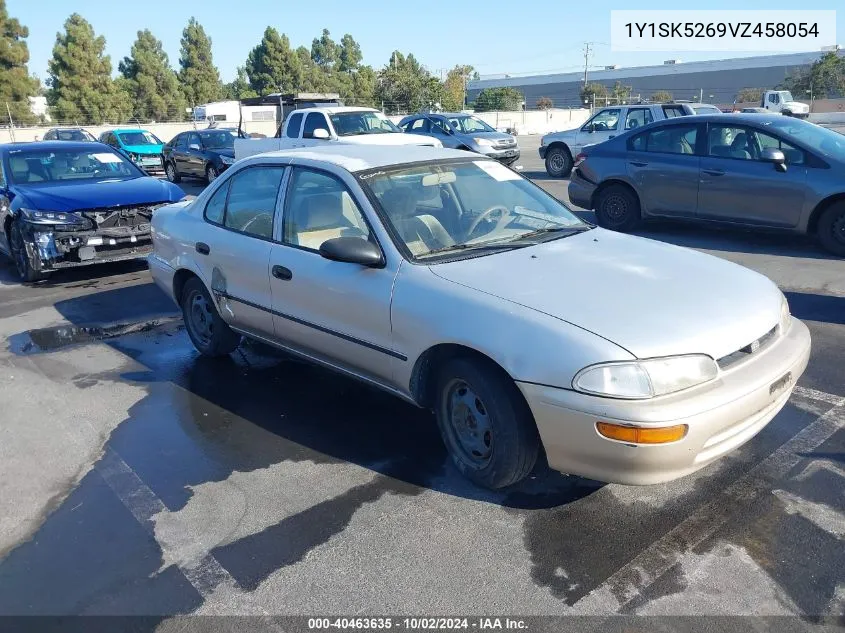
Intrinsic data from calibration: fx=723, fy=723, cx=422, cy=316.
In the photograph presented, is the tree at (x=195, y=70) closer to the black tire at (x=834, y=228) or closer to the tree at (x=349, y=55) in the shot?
the tree at (x=349, y=55)

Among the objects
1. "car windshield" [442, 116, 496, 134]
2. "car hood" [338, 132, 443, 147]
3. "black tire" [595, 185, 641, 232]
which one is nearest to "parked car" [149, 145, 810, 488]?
"black tire" [595, 185, 641, 232]

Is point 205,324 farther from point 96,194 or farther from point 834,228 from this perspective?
point 834,228

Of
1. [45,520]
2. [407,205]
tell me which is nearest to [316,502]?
[45,520]

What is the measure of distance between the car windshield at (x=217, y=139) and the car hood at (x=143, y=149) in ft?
11.8

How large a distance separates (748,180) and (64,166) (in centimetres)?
838

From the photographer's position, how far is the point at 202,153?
18.8 metres

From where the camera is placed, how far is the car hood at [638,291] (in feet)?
10.0

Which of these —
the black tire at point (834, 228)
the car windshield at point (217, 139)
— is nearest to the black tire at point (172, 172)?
the car windshield at point (217, 139)

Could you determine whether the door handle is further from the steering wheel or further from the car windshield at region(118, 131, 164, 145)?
the car windshield at region(118, 131, 164, 145)

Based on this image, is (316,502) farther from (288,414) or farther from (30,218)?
(30,218)

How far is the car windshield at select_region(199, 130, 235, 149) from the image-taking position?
62.3ft

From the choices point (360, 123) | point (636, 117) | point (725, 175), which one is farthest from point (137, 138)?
point (725, 175)

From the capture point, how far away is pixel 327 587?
9.57ft

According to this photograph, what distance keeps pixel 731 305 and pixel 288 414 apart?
268 centimetres
